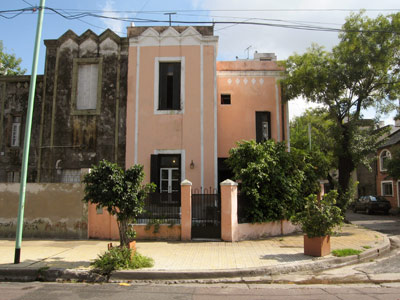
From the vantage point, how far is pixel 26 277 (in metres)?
7.12

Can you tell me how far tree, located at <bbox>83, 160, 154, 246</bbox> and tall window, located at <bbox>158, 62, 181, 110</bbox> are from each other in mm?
7845

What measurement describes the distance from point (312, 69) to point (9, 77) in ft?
48.6

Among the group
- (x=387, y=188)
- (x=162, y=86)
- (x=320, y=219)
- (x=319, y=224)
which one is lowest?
(x=319, y=224)

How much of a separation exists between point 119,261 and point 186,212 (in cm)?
394

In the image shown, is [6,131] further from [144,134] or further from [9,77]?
[144,134]

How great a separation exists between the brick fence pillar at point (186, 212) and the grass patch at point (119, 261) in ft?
11.2

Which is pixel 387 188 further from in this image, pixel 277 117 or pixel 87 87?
pixel 87 87

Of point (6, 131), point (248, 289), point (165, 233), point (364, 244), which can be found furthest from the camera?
point (6, 131)

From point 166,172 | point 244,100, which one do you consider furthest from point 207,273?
point 244,100

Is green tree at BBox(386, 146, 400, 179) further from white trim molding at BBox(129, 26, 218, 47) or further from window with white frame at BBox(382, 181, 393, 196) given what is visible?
white trim molding at BBox(129, 26, 218, 47)

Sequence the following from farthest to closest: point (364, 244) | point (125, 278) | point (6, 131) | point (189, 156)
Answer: point (6, 131)
point (189, 156)
point (364, 244)
point (125, 278)

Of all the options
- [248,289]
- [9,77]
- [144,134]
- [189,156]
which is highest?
[9,77]

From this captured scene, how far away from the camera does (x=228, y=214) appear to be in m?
10.7

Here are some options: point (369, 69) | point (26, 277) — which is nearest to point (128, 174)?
point (26, 277)
